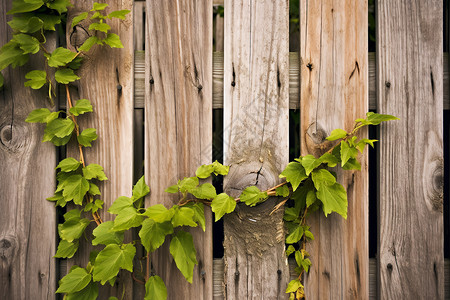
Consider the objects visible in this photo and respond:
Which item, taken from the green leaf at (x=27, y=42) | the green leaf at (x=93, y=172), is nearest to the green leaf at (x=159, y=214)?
the green leaf at (x=93, y=172)

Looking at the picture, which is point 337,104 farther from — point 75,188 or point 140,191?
point 75,188

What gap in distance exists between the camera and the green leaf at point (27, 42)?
130 centimetres

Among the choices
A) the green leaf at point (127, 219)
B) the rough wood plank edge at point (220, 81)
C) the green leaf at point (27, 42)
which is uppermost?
the green leaf at point (27, 42)

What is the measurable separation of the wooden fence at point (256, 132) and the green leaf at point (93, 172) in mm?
40

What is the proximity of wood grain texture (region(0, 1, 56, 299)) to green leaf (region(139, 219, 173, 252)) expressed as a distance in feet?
1.39

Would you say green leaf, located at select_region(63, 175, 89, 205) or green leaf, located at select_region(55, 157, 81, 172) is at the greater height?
green leaf, located at select_region(55, 157, 81, 172)

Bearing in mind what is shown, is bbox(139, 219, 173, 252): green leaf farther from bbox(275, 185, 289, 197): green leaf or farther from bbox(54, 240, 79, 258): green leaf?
bbox(275, 185, 289, 197): green leaf

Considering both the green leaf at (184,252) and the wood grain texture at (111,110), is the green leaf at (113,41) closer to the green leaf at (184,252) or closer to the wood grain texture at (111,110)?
the wood grain texture at (111,110)

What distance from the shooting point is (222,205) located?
128 cm

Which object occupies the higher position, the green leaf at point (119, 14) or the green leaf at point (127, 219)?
the green leaf at point (119, 14)

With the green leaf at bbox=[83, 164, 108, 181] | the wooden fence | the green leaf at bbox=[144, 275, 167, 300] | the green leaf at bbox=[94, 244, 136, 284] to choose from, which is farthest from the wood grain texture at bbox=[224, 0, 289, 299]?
the green leaf at bbox=[83, 164, 108, 181]

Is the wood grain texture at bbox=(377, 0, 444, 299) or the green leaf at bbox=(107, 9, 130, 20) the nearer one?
the green leaf at bbox=(107, 9, 130, 20)

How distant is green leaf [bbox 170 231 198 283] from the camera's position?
125 cm

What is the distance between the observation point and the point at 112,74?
1.37m
